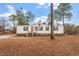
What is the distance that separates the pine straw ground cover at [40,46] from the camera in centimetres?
250

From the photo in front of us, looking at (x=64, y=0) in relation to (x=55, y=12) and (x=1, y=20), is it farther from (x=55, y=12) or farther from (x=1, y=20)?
(x=1, y=20)

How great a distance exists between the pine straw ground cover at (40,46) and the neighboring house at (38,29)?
5 centimetres

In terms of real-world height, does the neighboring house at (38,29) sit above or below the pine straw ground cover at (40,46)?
above

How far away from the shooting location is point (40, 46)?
2516mm

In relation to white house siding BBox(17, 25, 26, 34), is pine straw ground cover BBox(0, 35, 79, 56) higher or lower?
lower

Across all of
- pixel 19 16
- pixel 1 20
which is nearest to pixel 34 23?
pixel 19 16

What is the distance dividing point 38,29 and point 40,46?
0.17 metres

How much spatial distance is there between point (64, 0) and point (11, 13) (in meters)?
0.53

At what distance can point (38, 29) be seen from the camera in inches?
99.3

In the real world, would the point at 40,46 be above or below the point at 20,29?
below

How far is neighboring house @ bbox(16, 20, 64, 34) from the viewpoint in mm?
2508

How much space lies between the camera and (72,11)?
2523 mm

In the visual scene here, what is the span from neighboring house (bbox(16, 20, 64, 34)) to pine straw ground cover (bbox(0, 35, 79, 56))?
2.1 inches

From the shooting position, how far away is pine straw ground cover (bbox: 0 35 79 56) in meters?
2.50
